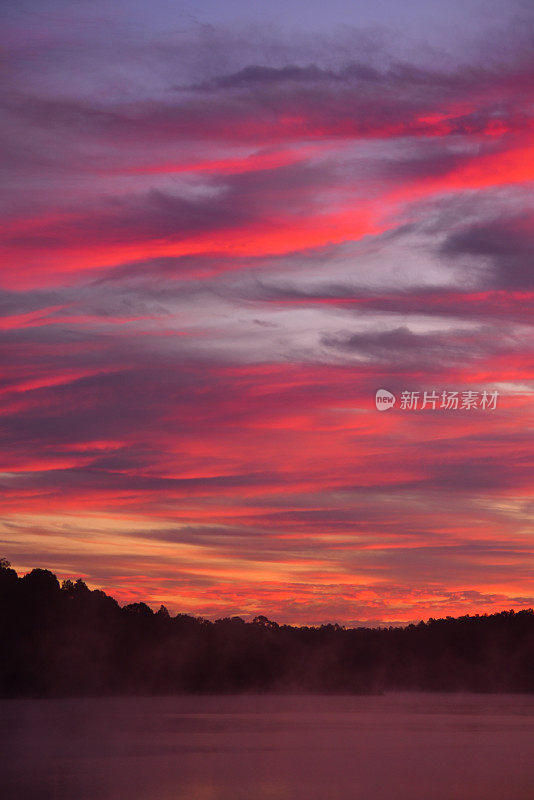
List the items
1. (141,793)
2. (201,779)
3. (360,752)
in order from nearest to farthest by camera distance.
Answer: (141,793) → (201,779) → (360,752)

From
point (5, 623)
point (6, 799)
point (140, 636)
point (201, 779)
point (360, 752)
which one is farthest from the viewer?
point (140, 636)

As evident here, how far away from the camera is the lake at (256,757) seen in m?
52.1

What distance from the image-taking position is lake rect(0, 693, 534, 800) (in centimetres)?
5209

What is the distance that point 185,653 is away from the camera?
19525 centimetres

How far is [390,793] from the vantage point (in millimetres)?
52562

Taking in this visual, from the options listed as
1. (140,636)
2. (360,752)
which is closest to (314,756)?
(360,752)

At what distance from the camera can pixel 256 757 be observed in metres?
70.0

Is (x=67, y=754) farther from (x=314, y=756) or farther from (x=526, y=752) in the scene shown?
(x=526, y=752)

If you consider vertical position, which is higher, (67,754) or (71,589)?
(71,589)

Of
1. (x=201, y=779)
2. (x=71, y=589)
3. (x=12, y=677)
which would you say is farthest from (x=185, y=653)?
(x=201, y=779)

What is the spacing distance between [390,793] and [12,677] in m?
98.5

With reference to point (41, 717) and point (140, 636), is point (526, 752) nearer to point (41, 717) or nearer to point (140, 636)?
point (41, 717)

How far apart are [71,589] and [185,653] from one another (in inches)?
1514

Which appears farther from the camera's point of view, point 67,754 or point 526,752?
point 526,752
